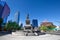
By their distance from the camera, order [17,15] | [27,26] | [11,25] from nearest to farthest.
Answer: [27,26] → [11,25] → [17,15]

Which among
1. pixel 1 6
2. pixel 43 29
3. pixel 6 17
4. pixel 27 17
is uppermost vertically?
pixel 1 6

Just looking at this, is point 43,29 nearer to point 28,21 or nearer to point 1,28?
point 1,28

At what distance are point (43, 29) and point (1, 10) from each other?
118ft

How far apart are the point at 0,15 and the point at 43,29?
34.5 metres

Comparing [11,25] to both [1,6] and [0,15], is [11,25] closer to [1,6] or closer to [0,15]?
[0,15]

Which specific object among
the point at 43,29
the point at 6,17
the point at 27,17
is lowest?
the point at 43,29

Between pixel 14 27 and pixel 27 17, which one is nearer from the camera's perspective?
pixel 27 17

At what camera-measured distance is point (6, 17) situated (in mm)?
82188

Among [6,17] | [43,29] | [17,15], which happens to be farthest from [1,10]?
[17,15]

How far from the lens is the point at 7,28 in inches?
2362

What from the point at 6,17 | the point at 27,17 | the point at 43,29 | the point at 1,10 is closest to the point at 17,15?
the point at 6,17

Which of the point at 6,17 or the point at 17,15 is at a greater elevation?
the point at 17,15

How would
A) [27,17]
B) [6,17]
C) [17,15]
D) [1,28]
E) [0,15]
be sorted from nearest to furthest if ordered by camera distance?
[27,17] < [1,28] < [0,15] < [6,17] < [17,15]

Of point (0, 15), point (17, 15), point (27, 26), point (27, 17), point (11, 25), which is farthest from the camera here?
point (17, 15)
